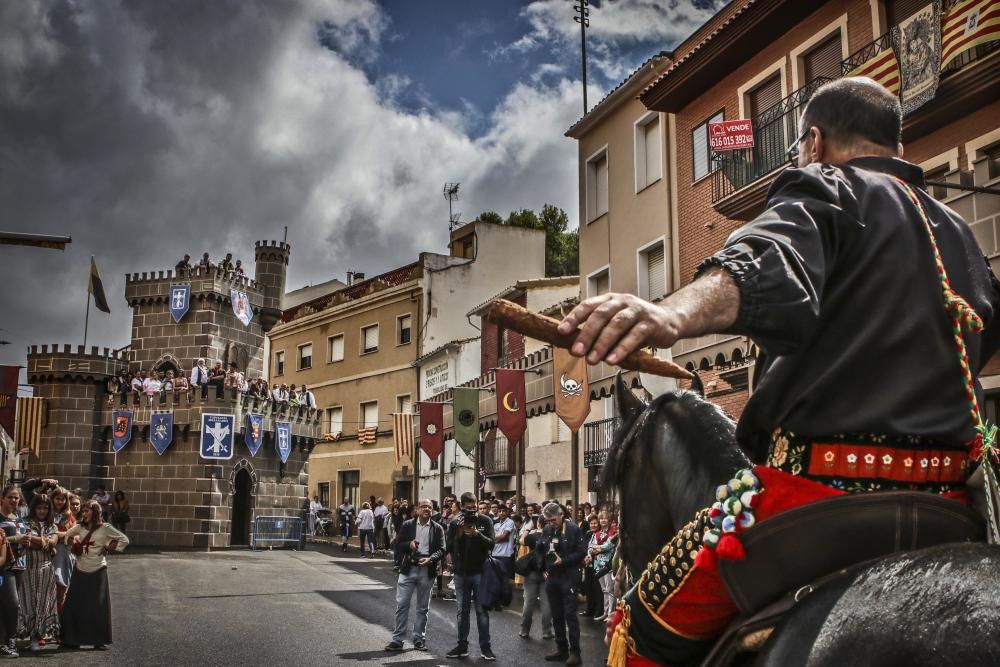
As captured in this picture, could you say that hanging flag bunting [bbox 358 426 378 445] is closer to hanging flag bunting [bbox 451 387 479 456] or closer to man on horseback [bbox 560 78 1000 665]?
hanging flag bunting [bbox 451 387 479 456]

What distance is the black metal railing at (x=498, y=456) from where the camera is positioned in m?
33.3

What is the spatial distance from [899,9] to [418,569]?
12.0 meters

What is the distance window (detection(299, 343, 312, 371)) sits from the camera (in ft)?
165

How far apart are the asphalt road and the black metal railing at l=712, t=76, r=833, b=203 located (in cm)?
860

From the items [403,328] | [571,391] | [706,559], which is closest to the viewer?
[706,559]

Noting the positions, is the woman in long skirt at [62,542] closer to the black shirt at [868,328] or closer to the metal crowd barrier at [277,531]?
the black shirt at [868,328]

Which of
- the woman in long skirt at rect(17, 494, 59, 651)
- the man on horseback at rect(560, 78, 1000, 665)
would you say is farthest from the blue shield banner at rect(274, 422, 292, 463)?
the man on horseback at rect(560, 78, 1000, 665)

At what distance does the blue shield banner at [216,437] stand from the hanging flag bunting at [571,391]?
75.0 feet

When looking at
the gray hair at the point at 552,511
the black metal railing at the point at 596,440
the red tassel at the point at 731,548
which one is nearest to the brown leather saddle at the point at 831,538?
the red tassel at the point at 731,548

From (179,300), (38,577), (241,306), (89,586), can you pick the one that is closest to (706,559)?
(38,577)

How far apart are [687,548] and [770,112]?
56.7 ft

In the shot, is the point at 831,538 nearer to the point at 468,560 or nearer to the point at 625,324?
the point at 625,324

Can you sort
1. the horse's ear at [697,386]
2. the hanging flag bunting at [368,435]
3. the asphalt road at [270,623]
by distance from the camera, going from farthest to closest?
the hanging flag bunting at [368,435]
the asphalt road at [270,623]
the horse's ear at [697,386]

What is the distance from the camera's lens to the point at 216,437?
1499 inches
